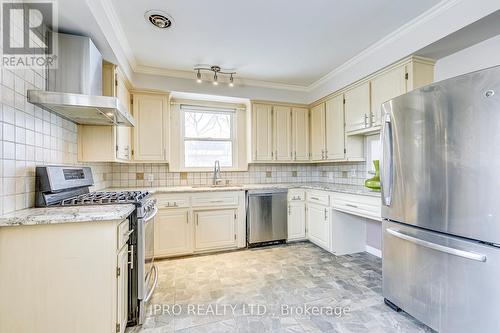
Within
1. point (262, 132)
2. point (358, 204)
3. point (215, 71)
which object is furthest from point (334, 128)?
point (215, 71)

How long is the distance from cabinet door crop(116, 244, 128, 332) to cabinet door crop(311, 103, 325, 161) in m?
2.97

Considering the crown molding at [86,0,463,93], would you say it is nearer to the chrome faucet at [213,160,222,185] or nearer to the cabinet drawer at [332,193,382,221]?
the chrome faucet at [213,160,222,185]

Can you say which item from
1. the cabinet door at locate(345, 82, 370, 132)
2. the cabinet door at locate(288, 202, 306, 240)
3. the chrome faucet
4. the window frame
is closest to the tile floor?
the cabinet door at locate(288, 202, 306, 240)

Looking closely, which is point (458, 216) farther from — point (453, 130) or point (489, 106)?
point (489, 106)

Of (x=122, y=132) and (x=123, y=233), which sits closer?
(x=123, y=233)

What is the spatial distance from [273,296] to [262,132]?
2.35m

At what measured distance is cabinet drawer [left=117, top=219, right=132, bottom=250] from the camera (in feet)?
4.74

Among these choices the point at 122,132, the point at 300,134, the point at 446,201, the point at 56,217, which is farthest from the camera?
the point at 300,134

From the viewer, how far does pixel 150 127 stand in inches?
123

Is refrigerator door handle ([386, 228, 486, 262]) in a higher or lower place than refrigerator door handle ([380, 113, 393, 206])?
lower

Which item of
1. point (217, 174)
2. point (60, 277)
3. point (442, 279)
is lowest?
point (442, 279)

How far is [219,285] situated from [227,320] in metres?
0.54

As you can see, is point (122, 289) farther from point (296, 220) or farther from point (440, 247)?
point (296, 220)

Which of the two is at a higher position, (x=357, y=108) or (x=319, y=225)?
(x=357, y=108)
